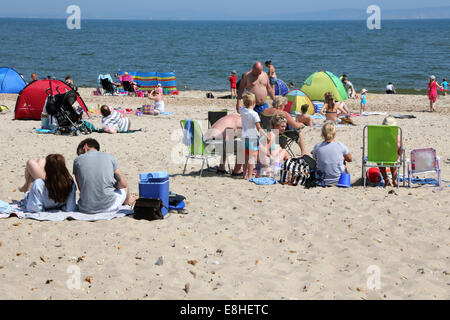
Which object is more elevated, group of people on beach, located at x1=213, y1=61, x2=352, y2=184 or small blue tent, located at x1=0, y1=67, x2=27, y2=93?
small blue tent, located at x1=0, y1=67, x2=27, y2=93

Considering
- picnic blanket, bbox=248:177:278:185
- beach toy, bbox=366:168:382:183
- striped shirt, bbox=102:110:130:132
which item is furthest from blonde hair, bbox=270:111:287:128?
striped shirt, bbox=102:110:130:132

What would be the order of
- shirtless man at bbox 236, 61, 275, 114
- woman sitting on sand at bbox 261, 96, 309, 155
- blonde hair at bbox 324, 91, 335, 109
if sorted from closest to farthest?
woman sitting on sand at bbox 261, 96, 309, 155 < shirtless man at bbox 236, 61, 275, 114 < blonde hair at bbox 324, 91, 335, 109

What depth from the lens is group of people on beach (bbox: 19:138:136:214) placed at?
19.6ft

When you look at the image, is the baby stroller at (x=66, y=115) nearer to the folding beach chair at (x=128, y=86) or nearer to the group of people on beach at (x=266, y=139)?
the group of people on beach at (x=266, y=139)

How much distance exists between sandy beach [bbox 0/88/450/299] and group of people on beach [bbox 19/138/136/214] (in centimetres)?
28

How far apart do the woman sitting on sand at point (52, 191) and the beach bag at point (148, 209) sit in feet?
2.38

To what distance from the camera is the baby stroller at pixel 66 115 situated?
11836mm

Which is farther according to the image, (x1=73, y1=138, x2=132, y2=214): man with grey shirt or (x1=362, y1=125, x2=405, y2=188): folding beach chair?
(x1=362, y1=125, x2=405, y2=188): folding beach chair

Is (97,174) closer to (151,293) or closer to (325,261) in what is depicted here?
(151,293)

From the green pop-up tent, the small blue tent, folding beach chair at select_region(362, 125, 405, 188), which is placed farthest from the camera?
the small blue tent

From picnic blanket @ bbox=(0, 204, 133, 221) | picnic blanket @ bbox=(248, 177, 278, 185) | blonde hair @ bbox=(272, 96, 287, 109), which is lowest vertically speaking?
picnic blanket @ bbox=(0, 204, 133, 221)

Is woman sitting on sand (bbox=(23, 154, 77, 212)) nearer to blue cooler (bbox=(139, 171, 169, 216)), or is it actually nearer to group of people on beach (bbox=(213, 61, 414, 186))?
blue cooler (bbox=(139, 171, 169, 216))

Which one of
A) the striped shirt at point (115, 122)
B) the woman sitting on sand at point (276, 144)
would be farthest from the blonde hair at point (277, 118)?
the striped shirt at point (115, 122)
